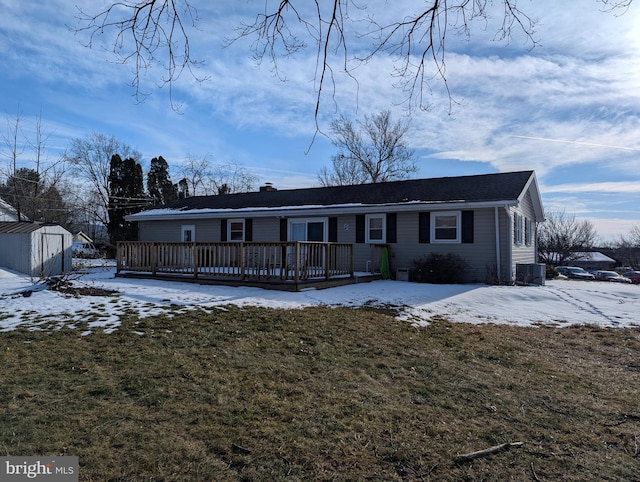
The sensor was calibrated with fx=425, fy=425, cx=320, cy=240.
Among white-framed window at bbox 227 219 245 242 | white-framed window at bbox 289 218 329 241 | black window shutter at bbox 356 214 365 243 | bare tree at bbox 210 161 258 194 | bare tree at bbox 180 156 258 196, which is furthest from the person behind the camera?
bare tree at bbox 210 161 258 194

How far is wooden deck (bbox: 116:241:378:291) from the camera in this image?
34.9 ft

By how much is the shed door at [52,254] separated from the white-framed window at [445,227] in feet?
39.8

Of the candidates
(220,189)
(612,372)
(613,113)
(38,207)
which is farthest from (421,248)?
(220,189)

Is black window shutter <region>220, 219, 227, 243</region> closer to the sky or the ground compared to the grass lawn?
closer to the sky

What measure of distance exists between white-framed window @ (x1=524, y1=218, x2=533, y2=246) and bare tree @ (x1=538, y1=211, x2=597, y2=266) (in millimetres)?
22725

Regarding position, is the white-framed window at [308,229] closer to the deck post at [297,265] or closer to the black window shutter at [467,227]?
the black window shutter at [467,227]

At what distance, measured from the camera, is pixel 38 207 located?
2475 cm

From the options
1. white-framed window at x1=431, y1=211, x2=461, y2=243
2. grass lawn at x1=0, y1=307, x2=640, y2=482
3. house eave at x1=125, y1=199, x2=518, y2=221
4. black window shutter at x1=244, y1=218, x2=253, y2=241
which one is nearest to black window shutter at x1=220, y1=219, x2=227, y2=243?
house eave at x1=125, y1=199, x2=518, y2=221

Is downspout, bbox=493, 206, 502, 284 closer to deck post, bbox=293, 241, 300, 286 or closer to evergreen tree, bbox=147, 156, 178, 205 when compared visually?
deck post, bbox=293, 241, 300, 286

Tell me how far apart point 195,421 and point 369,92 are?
3197 mm

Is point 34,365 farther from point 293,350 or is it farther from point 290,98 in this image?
point 290,98

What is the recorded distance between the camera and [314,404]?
3.50 meters

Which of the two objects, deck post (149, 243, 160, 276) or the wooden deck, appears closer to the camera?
the wooden deck

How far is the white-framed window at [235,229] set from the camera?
1734 cm
